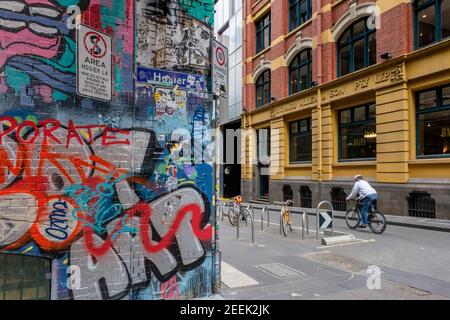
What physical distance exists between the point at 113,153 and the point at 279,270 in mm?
3986

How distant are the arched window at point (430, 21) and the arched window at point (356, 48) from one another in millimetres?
2079

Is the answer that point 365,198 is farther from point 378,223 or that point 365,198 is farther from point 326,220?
point 326,220

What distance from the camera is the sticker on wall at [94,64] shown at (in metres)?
4.00

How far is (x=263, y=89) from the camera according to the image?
987 inches

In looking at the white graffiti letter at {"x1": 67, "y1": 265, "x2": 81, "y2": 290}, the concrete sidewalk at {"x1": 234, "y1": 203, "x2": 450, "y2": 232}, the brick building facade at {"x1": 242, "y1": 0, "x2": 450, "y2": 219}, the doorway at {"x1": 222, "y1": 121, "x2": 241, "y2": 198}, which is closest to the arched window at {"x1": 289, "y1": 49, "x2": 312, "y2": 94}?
the brick building facade at {"x1": 242, "y1": 0, "x2": 450, "y2": 219}

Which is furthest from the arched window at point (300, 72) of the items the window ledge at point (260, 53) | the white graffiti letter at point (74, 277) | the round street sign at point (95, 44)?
the white graffiti letter at point (74, 277)

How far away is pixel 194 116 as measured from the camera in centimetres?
473

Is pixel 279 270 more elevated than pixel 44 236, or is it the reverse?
pixel 44 236

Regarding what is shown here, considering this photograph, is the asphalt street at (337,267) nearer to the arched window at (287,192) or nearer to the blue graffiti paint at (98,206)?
the blue graffiti paint at (98,206)

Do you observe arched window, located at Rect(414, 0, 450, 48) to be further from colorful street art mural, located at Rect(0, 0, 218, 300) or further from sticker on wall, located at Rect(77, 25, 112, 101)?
sticker on wall, located at Rect(77, 25, 112, 101)

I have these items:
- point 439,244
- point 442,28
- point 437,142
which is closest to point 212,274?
point 439,244

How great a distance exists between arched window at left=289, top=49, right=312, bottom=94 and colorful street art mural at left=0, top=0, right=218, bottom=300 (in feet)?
53.3

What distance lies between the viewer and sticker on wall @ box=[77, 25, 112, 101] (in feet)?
13.1

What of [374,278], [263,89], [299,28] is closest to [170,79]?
[374,278]
